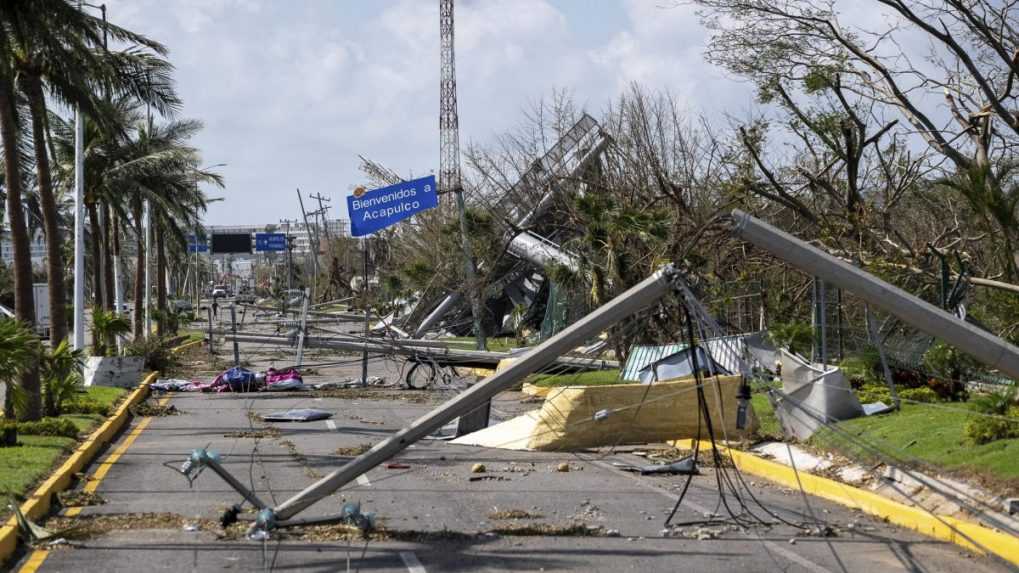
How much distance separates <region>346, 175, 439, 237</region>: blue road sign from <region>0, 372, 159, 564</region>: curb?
11.9 meters

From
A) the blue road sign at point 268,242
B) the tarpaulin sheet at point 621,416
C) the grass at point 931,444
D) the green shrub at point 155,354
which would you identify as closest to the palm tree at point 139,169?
the green shrub at point 155,354

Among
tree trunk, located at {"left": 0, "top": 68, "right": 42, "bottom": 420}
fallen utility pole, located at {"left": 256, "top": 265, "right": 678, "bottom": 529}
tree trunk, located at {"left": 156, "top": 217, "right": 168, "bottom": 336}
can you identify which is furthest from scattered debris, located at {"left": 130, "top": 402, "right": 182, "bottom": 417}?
tree trunk, located at {"left": 156, "top": 217, "right": 168, "bottom": 336}

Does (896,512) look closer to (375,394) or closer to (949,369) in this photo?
(949,369)

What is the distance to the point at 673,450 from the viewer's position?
16.3 metres

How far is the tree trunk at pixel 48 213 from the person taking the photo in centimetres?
2089

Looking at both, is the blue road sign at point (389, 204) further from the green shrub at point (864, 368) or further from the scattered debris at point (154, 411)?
the green shrub at point (864, 368)

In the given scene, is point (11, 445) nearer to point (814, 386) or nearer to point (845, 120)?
point (814, 386)

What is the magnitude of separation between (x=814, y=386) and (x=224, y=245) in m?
112

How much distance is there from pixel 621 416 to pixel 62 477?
23.8ft

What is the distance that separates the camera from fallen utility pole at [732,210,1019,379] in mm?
8461

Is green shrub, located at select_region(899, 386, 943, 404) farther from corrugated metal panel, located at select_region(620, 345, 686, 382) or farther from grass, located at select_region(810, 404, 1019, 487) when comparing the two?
corrugated metal panel, located at select_region(620, 345, 686, 382)

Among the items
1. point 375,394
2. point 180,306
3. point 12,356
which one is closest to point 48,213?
point 12,356

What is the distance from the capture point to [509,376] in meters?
9.59

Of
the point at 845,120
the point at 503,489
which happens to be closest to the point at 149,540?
the point at 503,489
